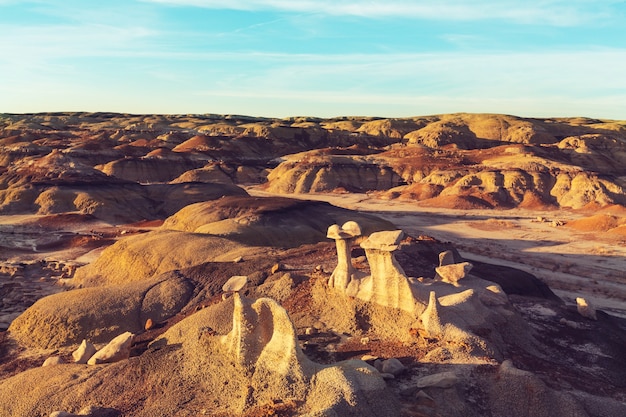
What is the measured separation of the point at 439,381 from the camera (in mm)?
12859

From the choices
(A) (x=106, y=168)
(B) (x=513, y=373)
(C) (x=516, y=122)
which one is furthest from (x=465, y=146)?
(B) (x=513, y=373)

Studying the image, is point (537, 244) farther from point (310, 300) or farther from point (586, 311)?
point (310, 300)

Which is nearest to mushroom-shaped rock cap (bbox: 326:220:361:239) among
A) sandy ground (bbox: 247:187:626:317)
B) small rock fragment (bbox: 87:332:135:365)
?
small rock fragment (bbox: 87:332:135:365)

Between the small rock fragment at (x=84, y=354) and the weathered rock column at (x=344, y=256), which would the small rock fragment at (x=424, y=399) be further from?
the small rock fragment at (x=84, y=354)

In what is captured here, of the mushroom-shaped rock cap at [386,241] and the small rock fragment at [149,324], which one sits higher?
the mushroom-shaped rock cap at [386,241]

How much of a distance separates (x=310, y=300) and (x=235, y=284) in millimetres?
5272

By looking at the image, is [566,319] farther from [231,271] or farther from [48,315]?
[48,315]

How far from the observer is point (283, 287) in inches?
829

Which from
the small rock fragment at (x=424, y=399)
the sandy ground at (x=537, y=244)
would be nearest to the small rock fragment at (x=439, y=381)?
the small rock fragment at (x=424, y=399)

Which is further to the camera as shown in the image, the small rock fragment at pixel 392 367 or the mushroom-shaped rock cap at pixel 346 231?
the mushroom-shaped rock cap at pixel 346 231

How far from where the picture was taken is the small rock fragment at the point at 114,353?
1644 cm

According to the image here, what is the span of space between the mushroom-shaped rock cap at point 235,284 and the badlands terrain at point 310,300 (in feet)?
0.43

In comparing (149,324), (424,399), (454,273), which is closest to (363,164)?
(454,273)

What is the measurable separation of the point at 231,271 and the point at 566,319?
1488cm
